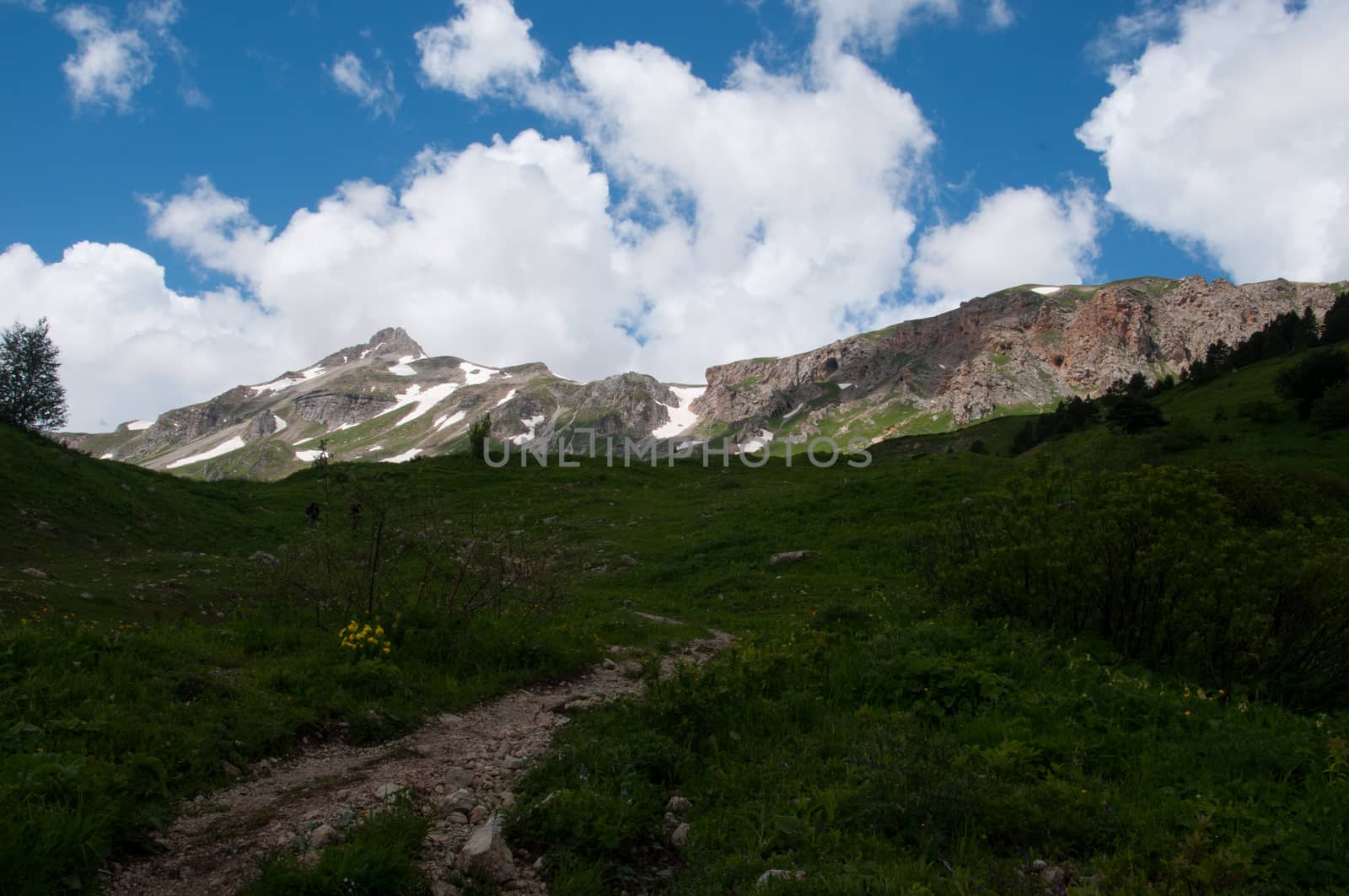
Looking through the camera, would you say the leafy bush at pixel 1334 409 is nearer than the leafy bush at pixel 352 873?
No

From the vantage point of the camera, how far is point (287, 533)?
27.1m

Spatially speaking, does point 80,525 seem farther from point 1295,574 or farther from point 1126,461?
point 1126,461

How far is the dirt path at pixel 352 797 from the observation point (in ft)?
15.4

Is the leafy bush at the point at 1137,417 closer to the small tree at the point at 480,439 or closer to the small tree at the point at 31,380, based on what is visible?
the small tree at the point at 480,439

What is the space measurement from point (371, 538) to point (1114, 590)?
10.7 m

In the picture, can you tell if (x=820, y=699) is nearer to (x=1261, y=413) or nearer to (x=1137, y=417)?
(x=1261, y=413)

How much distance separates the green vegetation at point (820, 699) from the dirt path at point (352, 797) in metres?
0.22

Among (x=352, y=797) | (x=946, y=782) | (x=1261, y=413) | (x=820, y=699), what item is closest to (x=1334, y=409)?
(x=1261, y=413)

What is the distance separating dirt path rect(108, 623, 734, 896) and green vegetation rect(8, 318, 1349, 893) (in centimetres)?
22

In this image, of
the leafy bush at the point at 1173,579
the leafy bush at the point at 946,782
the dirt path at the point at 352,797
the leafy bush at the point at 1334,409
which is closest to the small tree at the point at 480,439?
the leafy bush at the point at 1173,579

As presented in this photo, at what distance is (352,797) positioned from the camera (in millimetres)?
5730

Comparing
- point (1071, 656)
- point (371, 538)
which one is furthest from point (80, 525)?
point (1071, 656)

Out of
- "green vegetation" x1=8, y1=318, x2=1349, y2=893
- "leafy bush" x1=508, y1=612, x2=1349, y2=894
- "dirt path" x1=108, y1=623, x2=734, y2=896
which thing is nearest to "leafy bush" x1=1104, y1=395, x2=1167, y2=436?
"green vegetation" x1=8, y1=318, x2=1349, y2=893

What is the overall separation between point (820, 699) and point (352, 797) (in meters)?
4.66
